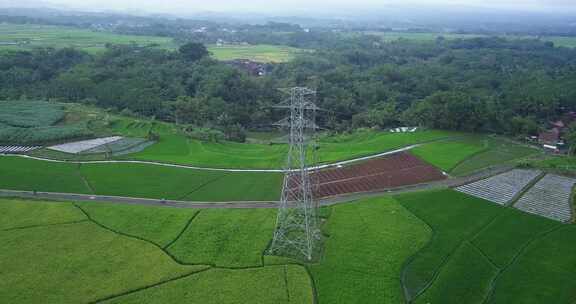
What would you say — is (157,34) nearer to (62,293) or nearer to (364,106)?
(364,106)

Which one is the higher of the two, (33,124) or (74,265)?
(33,124)

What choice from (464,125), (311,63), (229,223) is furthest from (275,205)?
(311,63)

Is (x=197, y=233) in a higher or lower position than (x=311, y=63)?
lower

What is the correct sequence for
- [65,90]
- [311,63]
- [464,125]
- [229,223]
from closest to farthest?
[229,223] → [464,125] → [65,90] → [311,63]

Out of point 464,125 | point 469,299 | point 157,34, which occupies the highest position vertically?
point 157,34

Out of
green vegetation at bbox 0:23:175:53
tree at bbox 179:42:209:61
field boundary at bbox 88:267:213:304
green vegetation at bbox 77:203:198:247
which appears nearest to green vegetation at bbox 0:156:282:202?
green vegetation at bbox 77:203:198:247

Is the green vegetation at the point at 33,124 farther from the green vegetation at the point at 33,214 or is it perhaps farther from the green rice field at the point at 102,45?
the green rice field at the point at 102,45

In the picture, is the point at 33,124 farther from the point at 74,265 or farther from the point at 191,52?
the point at 191,52

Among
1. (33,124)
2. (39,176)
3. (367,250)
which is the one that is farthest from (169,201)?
(33,124)
